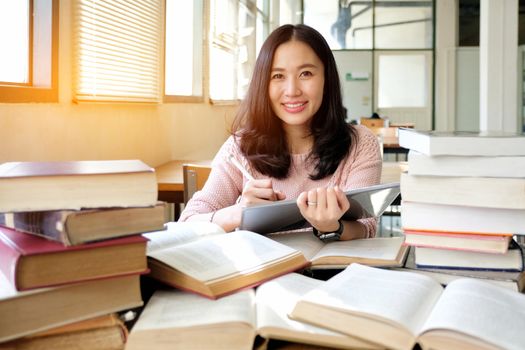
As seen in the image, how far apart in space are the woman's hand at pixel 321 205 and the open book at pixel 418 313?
42 cm

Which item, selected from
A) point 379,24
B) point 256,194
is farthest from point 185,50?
point 379,24

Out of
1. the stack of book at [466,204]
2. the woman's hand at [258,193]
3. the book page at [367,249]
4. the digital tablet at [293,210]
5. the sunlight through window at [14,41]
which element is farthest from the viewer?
the sunlight through window at [14,41]

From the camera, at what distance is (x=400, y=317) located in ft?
2.10

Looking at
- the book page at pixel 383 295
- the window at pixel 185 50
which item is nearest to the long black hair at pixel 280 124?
the book page at pixel 383 295

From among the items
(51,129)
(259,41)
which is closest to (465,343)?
(51,129)

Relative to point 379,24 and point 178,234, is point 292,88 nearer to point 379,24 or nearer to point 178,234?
point 178,234

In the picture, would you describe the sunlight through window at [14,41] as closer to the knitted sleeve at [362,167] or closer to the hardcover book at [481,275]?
the knitted sleeve at [362,167]

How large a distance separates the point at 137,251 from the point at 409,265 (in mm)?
452

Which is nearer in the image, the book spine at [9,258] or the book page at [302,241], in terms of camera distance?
the book spine at [9,258]

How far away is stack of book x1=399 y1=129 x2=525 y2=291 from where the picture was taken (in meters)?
0.86

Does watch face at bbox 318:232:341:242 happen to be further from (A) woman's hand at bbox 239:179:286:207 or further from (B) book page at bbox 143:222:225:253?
(B) book page at bbox 143:222:225:253

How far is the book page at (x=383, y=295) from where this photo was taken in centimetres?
65

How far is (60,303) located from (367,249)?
0.54m

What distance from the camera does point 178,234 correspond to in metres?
0.97
